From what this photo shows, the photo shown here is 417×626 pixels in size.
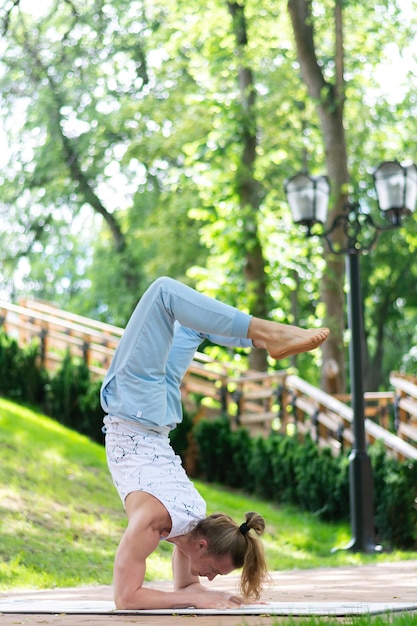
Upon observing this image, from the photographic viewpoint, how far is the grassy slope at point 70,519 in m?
8.70

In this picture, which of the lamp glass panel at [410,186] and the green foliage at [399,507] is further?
the green foliage at [399,507]

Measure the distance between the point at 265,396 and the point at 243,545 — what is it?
39.7 feet

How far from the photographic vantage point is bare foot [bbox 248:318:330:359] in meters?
4.60

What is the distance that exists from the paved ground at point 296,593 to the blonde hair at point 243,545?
→ 15.7 inches

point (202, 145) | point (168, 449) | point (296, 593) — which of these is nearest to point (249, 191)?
point (202, 145)

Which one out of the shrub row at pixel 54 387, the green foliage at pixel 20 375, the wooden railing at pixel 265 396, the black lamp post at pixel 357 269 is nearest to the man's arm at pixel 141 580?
the black lamp post at pixel 357 269

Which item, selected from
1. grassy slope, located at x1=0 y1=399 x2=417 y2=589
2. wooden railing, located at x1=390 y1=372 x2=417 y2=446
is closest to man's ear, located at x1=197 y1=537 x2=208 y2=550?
grassy slope, located at x1=0 y1=399 x2=417 y2=589

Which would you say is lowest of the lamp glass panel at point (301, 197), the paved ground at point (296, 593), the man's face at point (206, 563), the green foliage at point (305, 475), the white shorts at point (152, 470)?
the green foliage at point (305, 475)

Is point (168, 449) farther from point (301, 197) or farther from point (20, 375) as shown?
point (20, 375)

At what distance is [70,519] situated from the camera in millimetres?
10453

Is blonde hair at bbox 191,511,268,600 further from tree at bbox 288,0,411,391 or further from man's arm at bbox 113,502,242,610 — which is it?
tree at bbox 288,0,411,391

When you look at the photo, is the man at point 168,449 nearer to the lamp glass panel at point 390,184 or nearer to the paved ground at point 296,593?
the paved ground at point 296,593

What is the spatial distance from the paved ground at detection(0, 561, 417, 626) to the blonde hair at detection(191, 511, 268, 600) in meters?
0.40

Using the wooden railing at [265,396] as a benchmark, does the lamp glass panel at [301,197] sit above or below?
above
